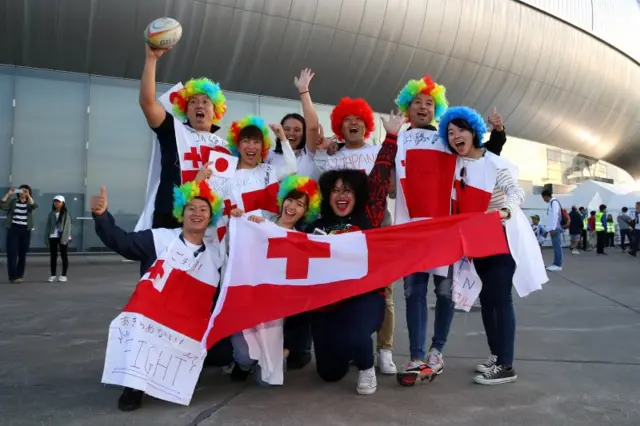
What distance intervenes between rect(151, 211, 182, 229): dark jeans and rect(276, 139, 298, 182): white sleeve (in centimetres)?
80

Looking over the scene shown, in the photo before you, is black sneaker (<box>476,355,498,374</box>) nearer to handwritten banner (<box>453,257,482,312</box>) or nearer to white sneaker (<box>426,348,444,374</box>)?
white sneaker (<box>426,348,444,374</box>)

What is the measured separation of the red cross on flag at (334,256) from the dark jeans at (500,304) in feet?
0.44

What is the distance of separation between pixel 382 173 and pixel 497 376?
1488 millimetres

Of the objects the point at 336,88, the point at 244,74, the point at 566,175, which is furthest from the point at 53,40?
the point at 566,175

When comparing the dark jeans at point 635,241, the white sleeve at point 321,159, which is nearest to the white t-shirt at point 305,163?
the white sleeve at point 321,159

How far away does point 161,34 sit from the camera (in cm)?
332

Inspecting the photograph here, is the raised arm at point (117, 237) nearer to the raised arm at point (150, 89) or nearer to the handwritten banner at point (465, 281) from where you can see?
the raised arm at point (150, 89)

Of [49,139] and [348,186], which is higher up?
[49,139]

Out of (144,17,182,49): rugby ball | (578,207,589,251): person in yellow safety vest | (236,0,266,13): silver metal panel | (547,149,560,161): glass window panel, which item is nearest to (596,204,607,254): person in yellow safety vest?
(578,207,589,251): person in yellow safety vest

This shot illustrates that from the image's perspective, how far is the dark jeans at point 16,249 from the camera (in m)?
7.96

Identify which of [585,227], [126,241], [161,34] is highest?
[161,34]

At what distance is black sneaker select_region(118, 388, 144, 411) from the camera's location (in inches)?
106

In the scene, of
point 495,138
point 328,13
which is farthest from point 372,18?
point 495,138

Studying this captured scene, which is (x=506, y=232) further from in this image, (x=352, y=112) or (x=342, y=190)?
(x=352, y=112)
